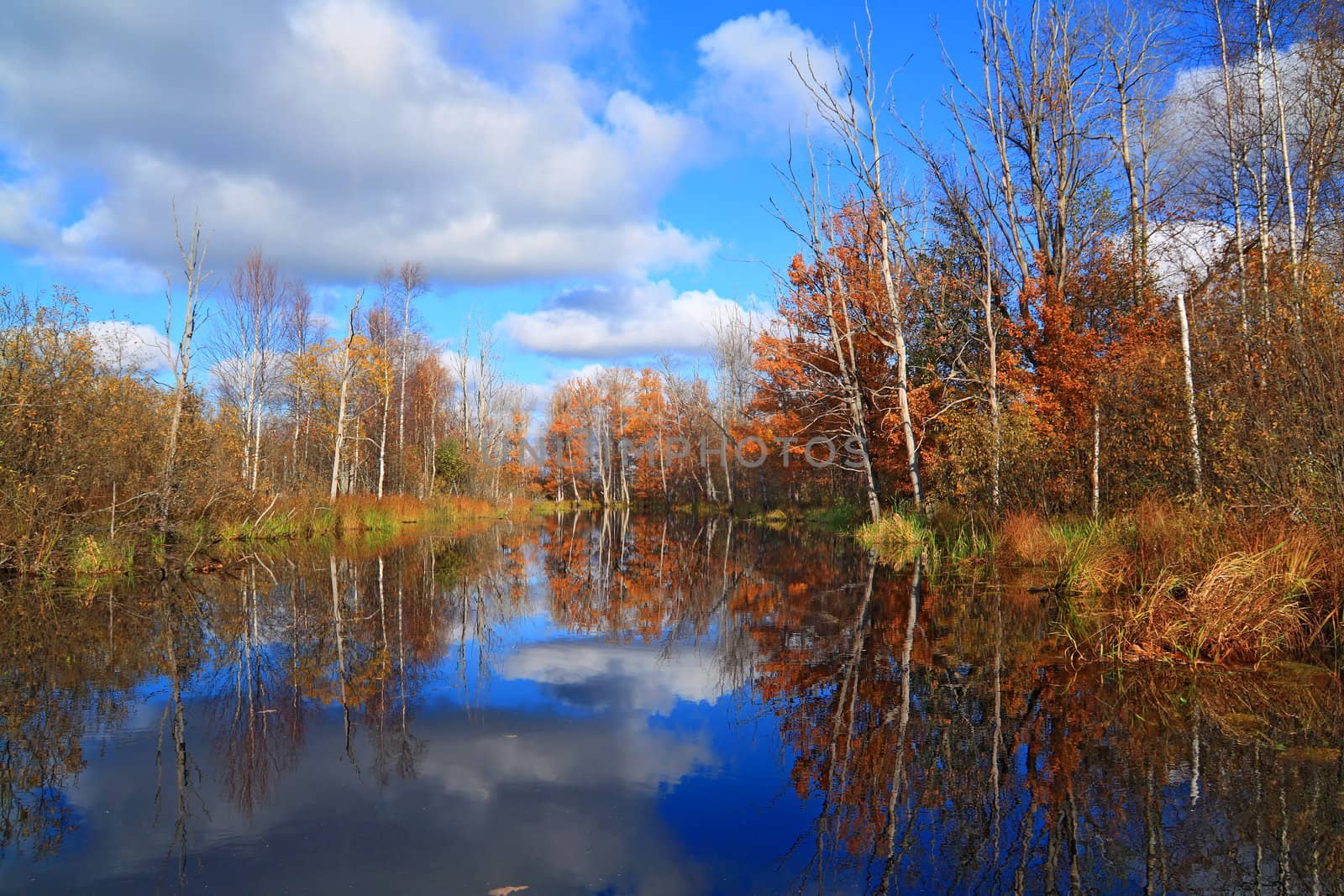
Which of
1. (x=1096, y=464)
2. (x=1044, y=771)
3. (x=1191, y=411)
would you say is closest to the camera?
(x=1044, y=771)

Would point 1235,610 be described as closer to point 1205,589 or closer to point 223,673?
point 1205,589

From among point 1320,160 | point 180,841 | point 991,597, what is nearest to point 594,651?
point 180,841

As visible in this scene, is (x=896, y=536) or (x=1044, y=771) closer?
(x=1044, y=771)

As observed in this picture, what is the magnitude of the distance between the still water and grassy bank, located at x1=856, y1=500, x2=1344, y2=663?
1.47 feet

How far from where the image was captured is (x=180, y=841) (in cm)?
333

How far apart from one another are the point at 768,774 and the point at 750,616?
5.05 m

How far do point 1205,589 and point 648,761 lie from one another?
494 centimetres

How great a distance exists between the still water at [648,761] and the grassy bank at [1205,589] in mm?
449

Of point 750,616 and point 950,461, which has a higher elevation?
point 950,461

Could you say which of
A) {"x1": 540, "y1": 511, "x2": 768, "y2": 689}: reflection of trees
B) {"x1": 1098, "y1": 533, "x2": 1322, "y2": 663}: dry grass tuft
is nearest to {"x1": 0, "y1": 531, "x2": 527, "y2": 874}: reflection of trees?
{"x1": 540, "y1": 511, "x2": 768, "y2": 689}: reflection of trees

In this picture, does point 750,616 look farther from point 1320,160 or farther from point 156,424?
point 1320,160

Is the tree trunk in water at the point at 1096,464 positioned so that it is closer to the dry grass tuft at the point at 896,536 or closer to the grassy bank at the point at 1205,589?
the grassy bank at the point at 1205,589

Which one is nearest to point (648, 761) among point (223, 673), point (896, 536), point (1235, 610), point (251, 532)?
point (223, 673)

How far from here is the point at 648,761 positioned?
4383 mm
